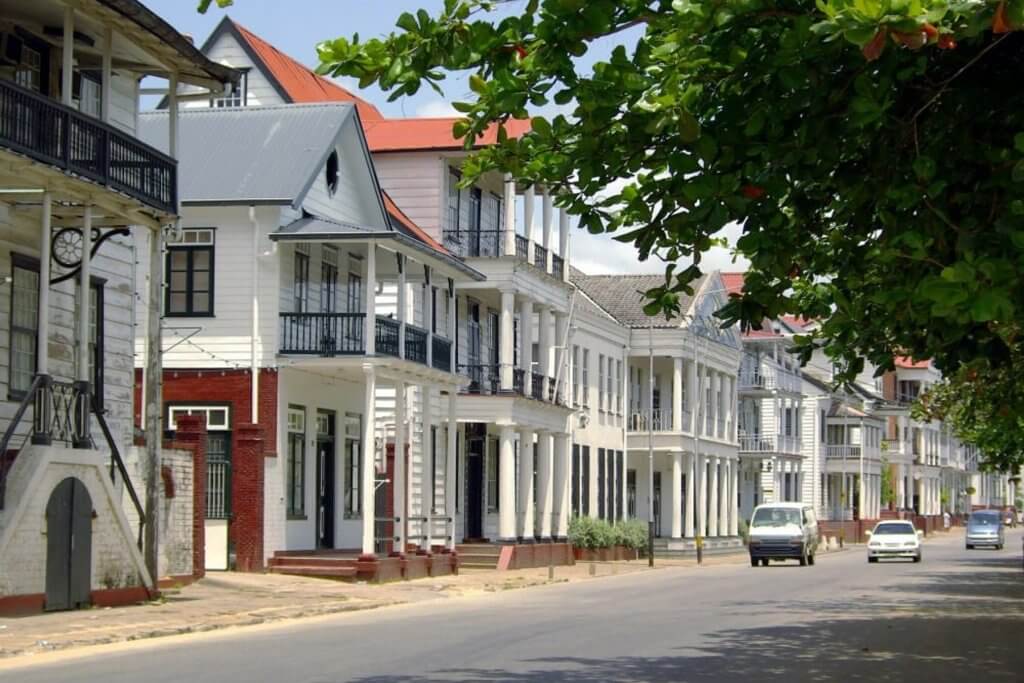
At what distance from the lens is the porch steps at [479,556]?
147ft

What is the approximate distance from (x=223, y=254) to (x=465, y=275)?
6.35 meters

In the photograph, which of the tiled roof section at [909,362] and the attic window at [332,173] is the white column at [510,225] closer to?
the attic window at [332,173]

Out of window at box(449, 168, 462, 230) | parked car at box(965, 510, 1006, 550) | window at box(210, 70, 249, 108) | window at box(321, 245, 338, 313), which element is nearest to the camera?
window at box(321, 245, 338, 313)

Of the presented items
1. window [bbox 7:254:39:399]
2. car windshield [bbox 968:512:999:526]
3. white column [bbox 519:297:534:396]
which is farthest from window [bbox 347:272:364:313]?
car windshield [bbox 968:512:999:526]

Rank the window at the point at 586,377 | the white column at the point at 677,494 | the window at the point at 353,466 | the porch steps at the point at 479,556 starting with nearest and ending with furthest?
1. the window at the point at 353,466
2. the porch steps at the point at 479,556
3. the window at the point at 586,377
4. the white column at the point at 677,494

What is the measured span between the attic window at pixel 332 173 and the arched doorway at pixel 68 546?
15246 mm

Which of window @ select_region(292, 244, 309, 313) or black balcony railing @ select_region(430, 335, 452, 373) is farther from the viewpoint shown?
black balcony railing @ select_region(430, 335, 452, 373)

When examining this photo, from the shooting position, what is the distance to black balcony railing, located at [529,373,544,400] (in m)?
47.6

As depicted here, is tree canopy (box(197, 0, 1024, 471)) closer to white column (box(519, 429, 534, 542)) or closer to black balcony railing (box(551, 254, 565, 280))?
white column (box(519, 429, 534, 542))

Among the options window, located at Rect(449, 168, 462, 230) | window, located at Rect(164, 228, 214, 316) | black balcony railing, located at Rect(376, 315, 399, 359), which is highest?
window, located at Rect(449, 168, 462, 230)

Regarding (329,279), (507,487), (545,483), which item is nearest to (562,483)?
(545,483)

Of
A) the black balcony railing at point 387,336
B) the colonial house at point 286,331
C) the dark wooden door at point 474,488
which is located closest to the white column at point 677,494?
the dark wooden door at point 474,488

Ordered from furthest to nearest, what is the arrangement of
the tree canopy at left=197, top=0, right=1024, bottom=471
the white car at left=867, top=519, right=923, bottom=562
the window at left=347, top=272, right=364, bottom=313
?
the white car at left=867, top=519, right=923, bottom=562 < the window at left=347, top=272, right=364, bottom=313 < the tree canopy at left=197, top=0, right=1024, bottom=471

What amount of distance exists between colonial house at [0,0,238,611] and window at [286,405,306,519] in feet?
29.3
